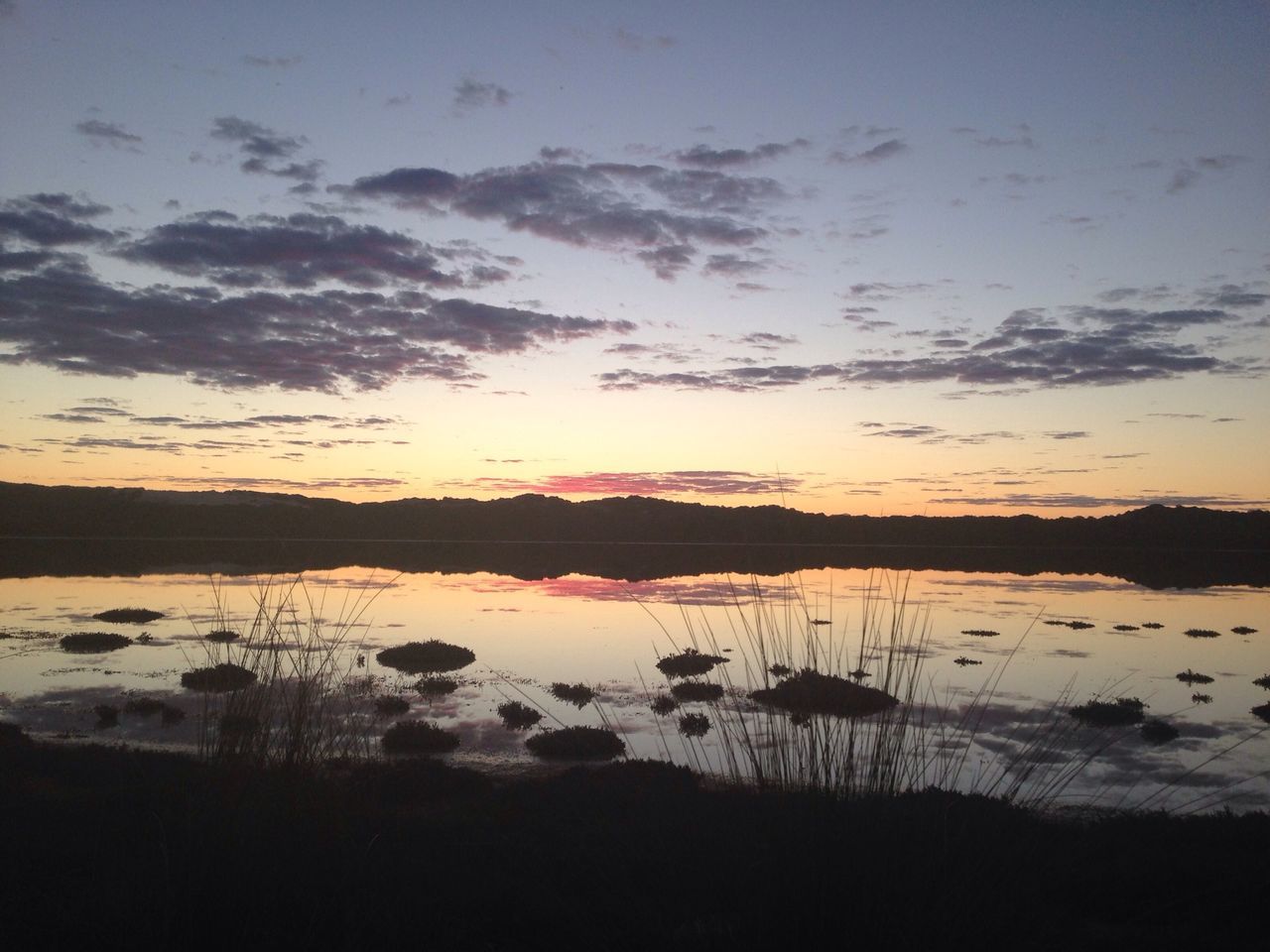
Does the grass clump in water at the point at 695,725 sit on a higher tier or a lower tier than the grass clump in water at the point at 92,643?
lower

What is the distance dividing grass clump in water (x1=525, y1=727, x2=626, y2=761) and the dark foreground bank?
3096 millimetres

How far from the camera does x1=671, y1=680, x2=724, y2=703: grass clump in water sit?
1702 centimetres

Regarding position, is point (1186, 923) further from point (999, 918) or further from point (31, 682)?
point (31, 682)

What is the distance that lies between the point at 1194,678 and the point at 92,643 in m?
26.2

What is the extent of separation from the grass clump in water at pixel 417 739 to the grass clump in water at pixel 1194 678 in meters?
16.2

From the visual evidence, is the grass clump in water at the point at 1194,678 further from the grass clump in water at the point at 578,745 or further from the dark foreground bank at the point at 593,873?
the grass clump in water at the point at 578,745

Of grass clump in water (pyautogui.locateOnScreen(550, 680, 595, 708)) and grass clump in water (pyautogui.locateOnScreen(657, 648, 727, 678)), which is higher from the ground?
grass clump in water (pyautogui.locateOnScreen(550, 680, 595, 708))

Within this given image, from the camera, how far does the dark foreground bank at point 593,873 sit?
13.9 feet

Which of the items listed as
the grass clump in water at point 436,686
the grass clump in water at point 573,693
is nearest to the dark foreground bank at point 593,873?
the grass clump in water at point 573,693

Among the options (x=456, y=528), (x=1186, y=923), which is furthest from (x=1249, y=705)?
(x=456, y=528)

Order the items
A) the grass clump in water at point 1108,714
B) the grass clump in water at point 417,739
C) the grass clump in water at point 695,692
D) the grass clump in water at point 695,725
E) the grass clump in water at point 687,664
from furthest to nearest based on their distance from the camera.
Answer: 1. the grass clump in water at point 687,664
2. the grass clump in water at point 695,692
3. the grass clump in water at point 1108,714
4. the grass clump in water at point 695,725
5. the grass clump in water at point 417,739

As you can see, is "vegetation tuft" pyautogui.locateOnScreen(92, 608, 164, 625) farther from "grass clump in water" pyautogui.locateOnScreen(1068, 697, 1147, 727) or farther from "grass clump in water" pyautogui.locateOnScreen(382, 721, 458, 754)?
"grass clump in water" pyautogui.locateOnScreen(1068, 697, 1147, 727)

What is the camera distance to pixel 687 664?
21391mm

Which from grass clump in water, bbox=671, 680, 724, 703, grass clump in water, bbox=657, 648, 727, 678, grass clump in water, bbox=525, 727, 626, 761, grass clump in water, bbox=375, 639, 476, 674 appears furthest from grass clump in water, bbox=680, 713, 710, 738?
grass clump in water, bbox=375, 639, 476, 674
